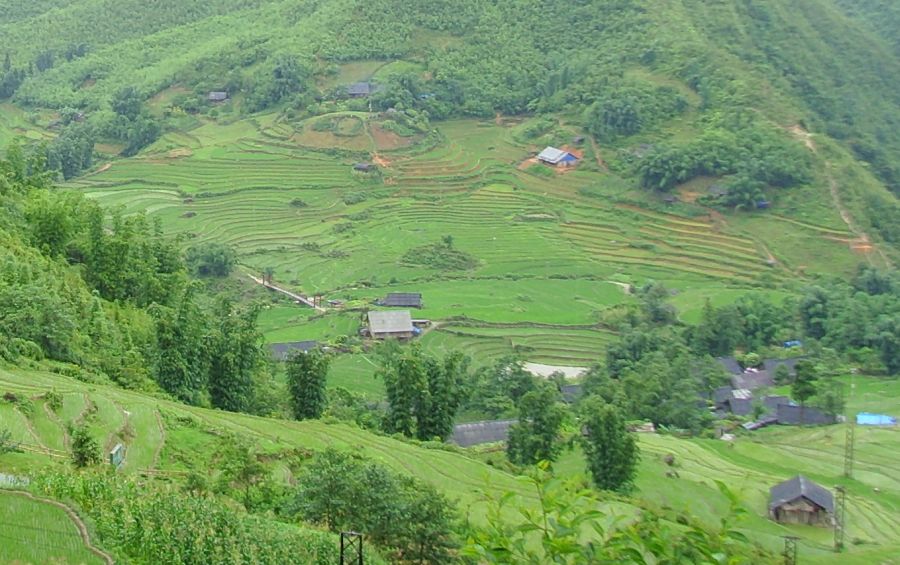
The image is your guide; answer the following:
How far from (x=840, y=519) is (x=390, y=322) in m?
12.1

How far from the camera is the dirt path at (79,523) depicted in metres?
6.57

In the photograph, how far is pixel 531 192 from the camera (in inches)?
1315

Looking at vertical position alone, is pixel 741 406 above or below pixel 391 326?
below

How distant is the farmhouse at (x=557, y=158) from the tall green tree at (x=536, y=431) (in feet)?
62.8

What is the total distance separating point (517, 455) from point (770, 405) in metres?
7.56

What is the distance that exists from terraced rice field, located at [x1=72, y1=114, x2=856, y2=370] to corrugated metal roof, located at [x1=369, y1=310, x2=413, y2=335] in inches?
24.3

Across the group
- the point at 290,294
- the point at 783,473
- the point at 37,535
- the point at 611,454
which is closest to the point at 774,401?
the point at 783,473

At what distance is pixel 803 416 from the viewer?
66.8ft

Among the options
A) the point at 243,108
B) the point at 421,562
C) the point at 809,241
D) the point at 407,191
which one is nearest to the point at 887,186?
the point at 809,241

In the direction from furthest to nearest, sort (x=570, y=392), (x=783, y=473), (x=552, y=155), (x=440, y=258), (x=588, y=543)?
(x=552, y=155) < (x=440, y=258) < (x=570, y=392) < (x=783, y=473) < (x=588, y=543)

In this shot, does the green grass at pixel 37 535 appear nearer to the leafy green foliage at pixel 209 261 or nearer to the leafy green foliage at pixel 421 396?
the leafy green foliage at pixel 421 396

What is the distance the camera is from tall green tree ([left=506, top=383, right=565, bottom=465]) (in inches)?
624

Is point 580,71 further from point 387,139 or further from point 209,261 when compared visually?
point 209,261

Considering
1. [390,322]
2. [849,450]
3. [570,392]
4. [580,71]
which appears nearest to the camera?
[849,450]
